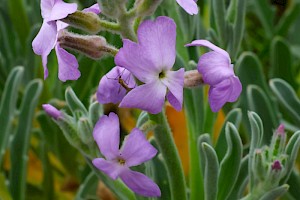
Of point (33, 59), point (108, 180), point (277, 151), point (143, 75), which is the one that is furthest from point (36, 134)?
point (143, 75)

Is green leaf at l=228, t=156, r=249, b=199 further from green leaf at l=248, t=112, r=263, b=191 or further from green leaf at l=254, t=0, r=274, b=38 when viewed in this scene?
green leaf at l=254, t=0, r=274, b=38

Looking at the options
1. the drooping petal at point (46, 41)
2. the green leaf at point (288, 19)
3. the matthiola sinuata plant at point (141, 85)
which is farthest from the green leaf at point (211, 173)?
the green leaf at point (288, 19)

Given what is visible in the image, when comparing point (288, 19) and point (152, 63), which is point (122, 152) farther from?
point (288, 19)

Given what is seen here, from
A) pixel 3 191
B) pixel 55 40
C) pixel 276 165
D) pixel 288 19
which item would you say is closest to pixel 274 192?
pixel 276 165

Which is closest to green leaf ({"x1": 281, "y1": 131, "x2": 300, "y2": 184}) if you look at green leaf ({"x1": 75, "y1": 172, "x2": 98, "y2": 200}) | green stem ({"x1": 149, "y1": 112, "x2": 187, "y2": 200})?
green stem ({"x1": 149, "y1": 112, "x2": 187, "y2": 200})

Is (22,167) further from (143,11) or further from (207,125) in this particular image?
(143,11)

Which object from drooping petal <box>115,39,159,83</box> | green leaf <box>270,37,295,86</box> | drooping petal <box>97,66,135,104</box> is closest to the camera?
drooping petal <box>115,39,159,83</box>

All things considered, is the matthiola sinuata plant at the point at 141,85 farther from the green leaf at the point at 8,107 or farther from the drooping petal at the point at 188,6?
the green leaf at the point at 8,107
